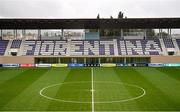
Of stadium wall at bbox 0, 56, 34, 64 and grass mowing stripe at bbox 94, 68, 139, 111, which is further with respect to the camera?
stadium wall at bbox 0, 56, 34, 64

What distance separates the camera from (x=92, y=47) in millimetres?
62781

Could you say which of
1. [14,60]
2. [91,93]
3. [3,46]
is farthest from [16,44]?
[91,93]

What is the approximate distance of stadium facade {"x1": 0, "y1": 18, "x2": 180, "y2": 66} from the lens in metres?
57.9

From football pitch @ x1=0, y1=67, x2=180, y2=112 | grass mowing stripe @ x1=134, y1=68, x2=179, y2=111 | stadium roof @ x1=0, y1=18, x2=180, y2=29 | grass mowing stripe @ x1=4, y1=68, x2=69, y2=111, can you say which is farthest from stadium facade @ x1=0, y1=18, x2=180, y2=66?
grass mowing stripe @ x1=4, y1=68, x2=69, y2=111

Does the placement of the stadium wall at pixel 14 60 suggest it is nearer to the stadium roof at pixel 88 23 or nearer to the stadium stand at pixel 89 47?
the stadium stand at pixel 89 47

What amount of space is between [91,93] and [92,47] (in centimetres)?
3209

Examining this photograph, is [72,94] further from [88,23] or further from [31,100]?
[88,23]

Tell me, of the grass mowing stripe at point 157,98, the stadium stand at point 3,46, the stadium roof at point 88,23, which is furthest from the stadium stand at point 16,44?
the grass mowing stripe at point 157,98

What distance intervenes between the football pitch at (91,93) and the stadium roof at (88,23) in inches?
667

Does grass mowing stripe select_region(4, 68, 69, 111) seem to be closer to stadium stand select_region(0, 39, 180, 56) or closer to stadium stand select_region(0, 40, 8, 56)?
stadium stand select_region(0, 39, 180, 56)

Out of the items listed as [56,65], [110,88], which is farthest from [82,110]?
[56,65]

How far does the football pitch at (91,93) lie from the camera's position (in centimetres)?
2584

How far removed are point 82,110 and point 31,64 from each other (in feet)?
112

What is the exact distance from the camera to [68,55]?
195 ft
